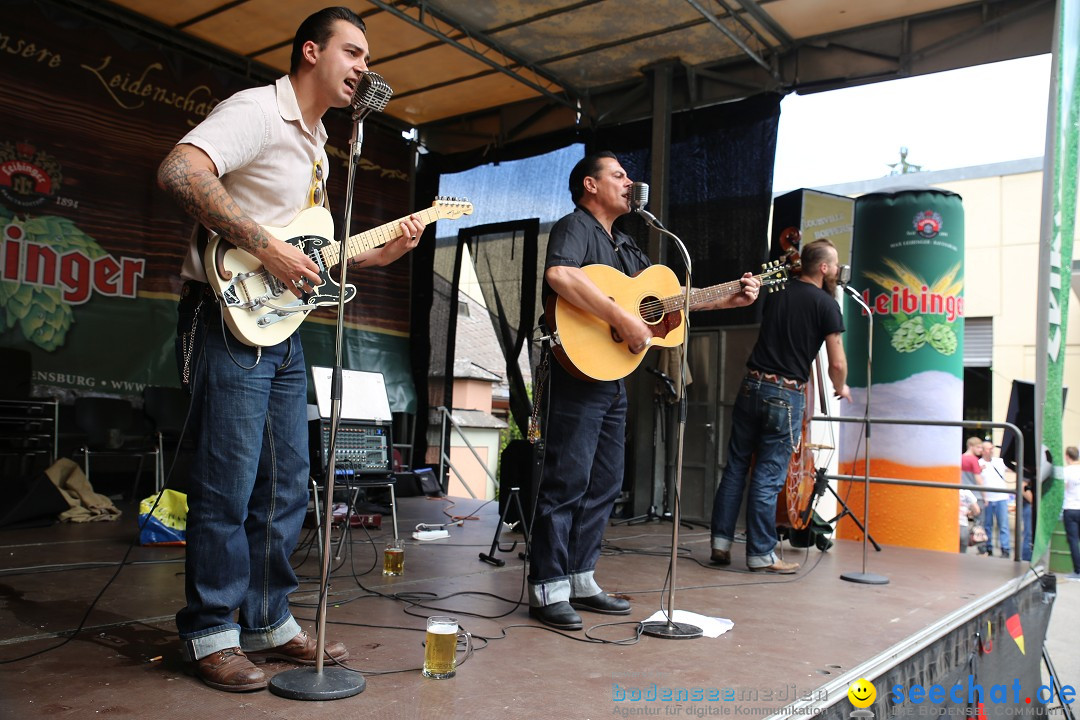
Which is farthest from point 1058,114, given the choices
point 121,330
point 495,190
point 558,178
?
point 121,330

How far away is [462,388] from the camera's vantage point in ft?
53.5

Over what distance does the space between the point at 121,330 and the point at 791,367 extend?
5897 mm

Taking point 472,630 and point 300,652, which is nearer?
point 300,652

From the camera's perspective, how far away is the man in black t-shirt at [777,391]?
15.5 ft

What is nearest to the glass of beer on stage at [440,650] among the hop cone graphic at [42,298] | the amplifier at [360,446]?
the amplifier at [360,446]

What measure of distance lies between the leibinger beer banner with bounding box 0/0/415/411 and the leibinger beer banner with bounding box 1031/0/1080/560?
20.1 feet

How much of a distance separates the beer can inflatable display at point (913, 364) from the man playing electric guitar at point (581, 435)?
4.33m

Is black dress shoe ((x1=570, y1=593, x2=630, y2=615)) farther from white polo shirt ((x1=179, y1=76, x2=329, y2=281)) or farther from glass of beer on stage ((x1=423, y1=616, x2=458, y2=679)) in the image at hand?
white polo shirt ((x1=179, y1=76, x2=329, y2=281))

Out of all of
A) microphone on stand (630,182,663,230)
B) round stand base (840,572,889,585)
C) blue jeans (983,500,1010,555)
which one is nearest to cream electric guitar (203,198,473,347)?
microphone on stand (630,182,663,230)

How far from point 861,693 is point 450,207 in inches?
85.1

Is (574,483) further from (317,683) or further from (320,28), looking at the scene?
(320,28)

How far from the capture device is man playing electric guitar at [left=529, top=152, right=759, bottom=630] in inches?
124

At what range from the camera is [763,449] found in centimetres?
480

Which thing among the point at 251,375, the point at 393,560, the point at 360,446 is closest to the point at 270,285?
the point at 251,375
